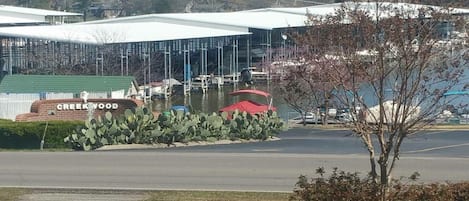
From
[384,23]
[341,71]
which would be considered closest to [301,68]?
[341,71]

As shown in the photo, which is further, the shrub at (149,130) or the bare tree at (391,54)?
the shrub at (149,130)

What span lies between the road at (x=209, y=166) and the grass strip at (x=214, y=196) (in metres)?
0.87

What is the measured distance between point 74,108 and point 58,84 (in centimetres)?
1008

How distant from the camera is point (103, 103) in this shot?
36250 millimetres

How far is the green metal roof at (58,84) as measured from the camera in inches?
1795

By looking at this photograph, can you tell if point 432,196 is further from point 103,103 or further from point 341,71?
point 103,103

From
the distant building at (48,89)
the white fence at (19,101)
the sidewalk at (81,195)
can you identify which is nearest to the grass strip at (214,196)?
the sidewalk at (81,195)

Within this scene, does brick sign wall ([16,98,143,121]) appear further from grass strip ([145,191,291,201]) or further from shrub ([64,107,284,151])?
grass strip ([145,191,291,201])

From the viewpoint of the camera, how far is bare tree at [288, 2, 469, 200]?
1098 cm

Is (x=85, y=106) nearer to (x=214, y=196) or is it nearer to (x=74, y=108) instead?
(x=74, y=108)

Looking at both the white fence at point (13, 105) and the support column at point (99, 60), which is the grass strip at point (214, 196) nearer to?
the white fence at point (13, 105)

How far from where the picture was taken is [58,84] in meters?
45.9

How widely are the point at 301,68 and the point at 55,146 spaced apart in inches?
717

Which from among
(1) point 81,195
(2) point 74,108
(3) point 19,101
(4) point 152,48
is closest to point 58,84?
(3) point 19,101
